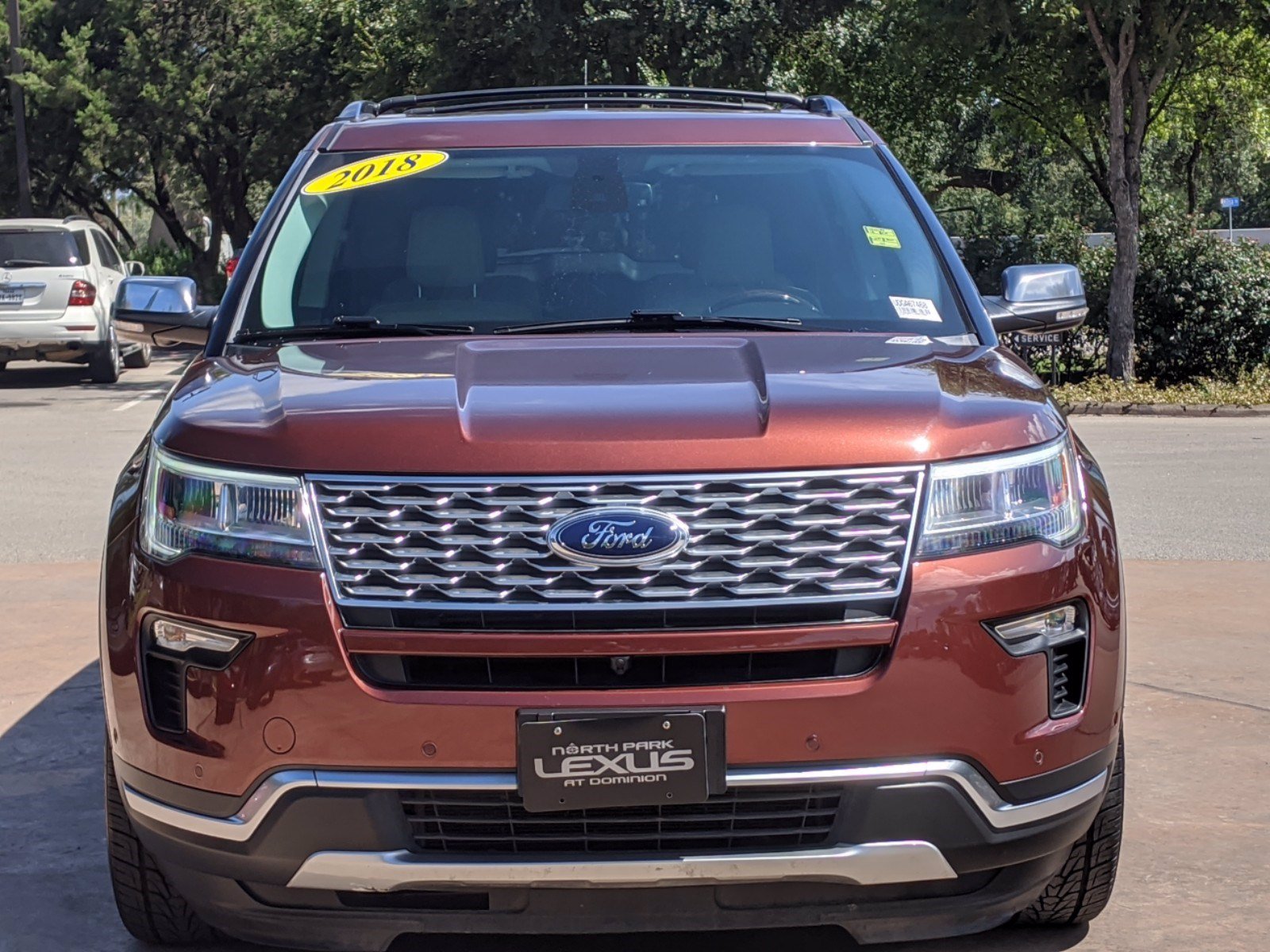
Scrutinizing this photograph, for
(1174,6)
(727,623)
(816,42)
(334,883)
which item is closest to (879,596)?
(727,623)

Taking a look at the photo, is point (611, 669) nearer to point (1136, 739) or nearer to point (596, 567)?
point (596, 567)

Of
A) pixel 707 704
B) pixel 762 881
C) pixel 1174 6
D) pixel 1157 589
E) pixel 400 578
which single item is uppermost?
pixel 1174 6

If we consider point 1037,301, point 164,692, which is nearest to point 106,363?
point 1037,301

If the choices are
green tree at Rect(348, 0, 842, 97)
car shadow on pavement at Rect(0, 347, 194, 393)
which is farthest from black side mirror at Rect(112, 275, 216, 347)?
green tree at Rect(348, 0, 842, 97)

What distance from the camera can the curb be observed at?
15742 millimetres

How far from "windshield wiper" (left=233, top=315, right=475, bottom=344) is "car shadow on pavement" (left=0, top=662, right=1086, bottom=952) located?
1353mm

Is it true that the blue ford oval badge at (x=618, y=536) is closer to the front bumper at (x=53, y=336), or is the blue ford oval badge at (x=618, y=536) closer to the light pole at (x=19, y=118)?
the front bumper at (x=53, y=336)

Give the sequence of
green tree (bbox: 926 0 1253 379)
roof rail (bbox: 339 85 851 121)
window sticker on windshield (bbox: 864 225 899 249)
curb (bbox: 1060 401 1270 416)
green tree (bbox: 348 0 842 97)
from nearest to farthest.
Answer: window sticker on windshield (bbox: 864 225 899 249) < roof rail (bbox: 339 85 851 121) < curb (bbox: 1060 401 1270 416) < green tree (bbox: 926 0 1253 379) < green tree (bbox: 348 0 842 97)

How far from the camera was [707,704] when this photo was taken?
280 cm

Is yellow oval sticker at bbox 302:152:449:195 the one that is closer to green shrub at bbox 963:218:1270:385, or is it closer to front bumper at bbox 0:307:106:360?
green shrub at bbox 963:218:1270:385

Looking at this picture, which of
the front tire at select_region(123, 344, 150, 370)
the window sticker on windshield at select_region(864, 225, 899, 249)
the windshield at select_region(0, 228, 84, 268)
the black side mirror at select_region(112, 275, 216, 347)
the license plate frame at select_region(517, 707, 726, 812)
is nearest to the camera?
the license plate frame at select_region(517, 707, 726, 812)

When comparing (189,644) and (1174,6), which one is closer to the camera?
(189,644)

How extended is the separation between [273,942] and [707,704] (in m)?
0.99

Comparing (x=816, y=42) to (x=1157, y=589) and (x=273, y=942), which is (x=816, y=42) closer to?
(x=1157, y=589)
